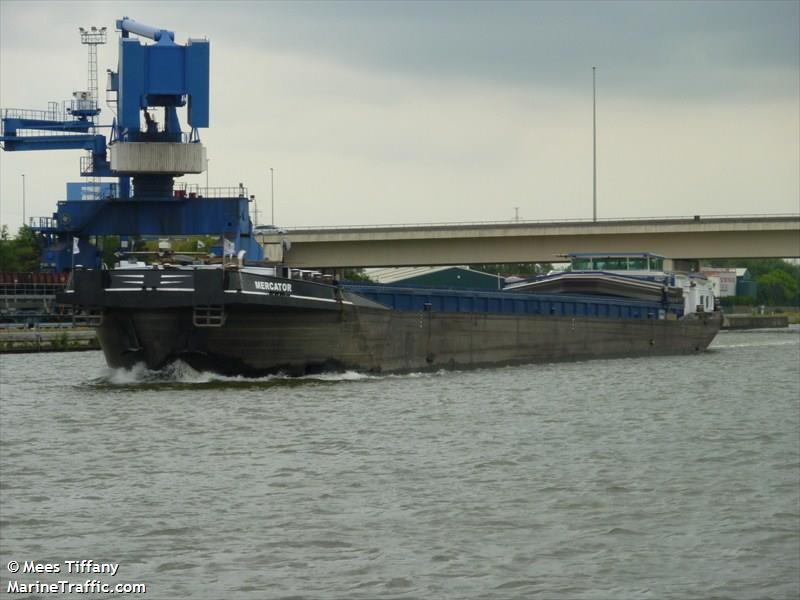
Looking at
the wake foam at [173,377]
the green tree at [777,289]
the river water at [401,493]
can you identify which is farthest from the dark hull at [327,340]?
the green tree at [777,289]

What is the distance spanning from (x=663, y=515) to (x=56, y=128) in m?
33.5

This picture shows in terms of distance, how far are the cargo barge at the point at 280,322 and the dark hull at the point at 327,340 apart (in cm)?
3

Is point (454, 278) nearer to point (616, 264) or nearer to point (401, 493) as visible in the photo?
point (616, 264)

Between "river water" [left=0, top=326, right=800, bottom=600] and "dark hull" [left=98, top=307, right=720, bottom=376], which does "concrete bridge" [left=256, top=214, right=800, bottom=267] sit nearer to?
"dark hull" [left=98, top=307, right=720, bottom=376]

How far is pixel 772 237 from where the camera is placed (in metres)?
59.3

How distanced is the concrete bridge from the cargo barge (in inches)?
810

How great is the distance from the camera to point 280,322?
→ 28.5 m

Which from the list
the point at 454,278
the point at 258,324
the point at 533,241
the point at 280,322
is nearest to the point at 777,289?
the point at 454,278

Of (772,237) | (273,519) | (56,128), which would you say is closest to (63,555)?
(273,519)

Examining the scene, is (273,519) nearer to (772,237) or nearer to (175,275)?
(175,275)

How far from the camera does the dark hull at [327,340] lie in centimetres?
2783

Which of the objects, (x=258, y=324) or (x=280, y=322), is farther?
(x=280, y=322)

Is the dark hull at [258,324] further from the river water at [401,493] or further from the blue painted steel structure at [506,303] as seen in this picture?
the river water at [401,493]

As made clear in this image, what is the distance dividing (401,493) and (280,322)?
13.6 meters
